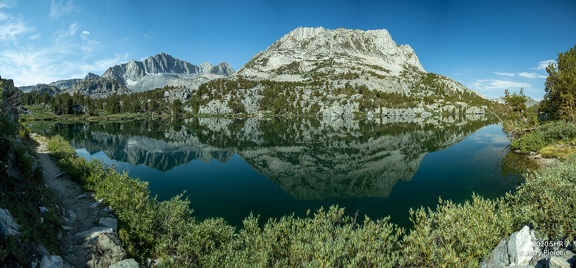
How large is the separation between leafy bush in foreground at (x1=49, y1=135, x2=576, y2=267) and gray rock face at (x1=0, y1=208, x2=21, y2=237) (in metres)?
6.37

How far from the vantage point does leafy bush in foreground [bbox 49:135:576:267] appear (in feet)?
47.7

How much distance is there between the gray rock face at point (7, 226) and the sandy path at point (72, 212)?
11.6 feet

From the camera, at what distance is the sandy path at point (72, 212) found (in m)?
15.9

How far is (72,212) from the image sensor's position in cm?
2245

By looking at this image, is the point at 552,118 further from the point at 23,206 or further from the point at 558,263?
the point at 23,206

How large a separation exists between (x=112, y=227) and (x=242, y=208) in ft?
56.4

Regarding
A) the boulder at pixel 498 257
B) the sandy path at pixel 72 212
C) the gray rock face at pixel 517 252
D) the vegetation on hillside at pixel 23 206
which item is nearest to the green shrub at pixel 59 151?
the sandy path at pixel 72 212

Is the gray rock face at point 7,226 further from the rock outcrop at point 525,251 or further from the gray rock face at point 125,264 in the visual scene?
the rock outcrop at point 525,251

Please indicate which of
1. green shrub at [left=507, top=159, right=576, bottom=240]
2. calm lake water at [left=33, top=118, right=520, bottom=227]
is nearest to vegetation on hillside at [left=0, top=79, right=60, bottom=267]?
calm lake water at [left=33, top=118, right=520, bottom=227]

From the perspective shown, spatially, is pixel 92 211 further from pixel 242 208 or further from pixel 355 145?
pixel 355 145

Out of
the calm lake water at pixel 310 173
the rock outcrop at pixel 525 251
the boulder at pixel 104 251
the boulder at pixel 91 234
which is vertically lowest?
the calm lake water at pixel 310 173

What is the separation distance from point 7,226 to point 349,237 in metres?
16.4

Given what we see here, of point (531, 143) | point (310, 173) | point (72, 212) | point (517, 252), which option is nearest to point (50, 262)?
point (72, 212)

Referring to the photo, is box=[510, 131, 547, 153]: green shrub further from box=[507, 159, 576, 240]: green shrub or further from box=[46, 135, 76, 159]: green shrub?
box=[46, 135, 76, 159]: green shrub
